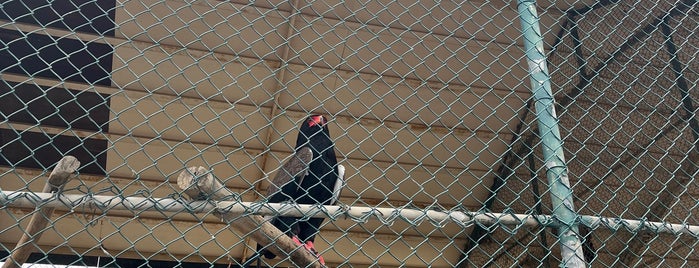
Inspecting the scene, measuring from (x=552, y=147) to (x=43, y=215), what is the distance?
5.26 ft

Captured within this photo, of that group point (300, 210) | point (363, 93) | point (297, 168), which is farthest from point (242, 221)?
point (363, 93)

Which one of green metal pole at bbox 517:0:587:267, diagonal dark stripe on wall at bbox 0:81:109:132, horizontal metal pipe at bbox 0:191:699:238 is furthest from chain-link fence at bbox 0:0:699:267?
horizontal metal pipe at bbox 0:191:699:238

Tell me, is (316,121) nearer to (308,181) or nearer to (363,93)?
(308,181)

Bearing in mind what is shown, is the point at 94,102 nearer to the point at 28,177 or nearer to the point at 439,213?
the point at 28,177

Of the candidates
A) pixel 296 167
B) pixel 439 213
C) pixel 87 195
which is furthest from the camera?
pixel 296 167

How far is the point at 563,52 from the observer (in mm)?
4664

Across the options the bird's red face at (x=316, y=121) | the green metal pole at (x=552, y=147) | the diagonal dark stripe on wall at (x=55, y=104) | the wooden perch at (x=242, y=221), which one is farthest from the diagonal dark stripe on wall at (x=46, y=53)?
the green metal pole at (x=552, y=147)

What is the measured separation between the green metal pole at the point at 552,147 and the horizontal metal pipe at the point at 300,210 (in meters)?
0.04

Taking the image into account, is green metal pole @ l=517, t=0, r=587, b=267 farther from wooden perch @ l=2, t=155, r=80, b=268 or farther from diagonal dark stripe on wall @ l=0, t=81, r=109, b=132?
diagonal dark stripe on wall @ l=0, t=81, r=109, b=132

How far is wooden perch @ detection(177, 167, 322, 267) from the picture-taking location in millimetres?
→ 1507

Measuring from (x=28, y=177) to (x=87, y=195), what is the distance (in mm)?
4311

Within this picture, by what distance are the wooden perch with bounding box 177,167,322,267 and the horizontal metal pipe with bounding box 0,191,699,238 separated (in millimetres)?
28

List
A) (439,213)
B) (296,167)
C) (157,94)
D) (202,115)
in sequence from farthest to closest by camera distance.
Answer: (202,115)
(157,94)
(296,167)
(439,213)

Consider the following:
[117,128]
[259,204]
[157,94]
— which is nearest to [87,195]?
[259,204]
